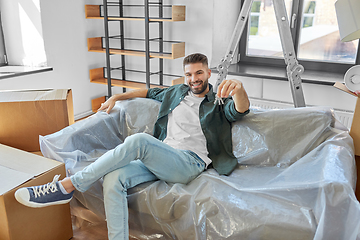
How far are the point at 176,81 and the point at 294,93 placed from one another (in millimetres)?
1287

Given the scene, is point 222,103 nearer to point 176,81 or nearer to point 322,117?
point 322,117

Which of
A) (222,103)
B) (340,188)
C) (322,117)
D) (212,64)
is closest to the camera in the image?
(340,188)

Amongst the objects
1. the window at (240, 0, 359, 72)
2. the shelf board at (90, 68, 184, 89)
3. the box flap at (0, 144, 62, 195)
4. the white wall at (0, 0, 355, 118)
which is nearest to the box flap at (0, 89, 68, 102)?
the box flap at (0, 144, 62, 195)

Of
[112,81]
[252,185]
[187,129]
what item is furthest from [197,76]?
[112,81]

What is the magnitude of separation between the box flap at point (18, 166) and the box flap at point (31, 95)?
31cm

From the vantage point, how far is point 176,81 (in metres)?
3.05

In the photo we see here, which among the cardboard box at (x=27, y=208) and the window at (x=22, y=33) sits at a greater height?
the window at (x=22, y=33)

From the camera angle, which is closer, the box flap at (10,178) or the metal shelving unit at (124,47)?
the box flap at (10,178)

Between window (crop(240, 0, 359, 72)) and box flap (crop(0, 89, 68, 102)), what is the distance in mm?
1980

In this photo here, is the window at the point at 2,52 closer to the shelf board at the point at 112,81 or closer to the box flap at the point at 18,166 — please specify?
the shelf board at the point at 112,81

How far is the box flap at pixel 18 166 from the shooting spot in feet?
4.33

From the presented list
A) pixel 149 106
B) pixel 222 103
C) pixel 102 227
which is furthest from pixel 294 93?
pixel 102 227

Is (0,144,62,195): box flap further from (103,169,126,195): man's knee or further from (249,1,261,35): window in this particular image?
(249,1,261,35): window

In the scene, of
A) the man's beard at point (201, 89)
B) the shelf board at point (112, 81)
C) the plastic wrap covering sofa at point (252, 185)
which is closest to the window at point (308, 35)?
the shelf board at point (112, 81)
